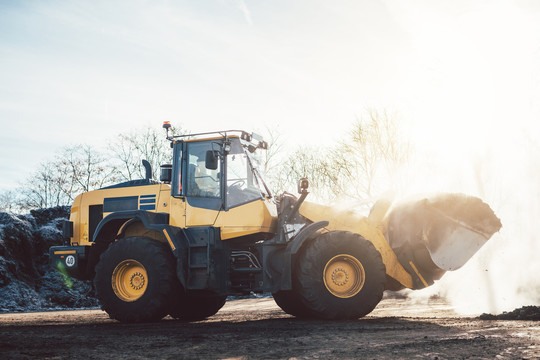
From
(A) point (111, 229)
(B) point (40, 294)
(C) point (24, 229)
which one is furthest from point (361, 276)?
(C) point (24, 229)

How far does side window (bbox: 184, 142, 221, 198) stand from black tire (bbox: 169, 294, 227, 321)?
2295 millimetres

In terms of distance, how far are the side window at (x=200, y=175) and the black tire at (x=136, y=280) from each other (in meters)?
1.09

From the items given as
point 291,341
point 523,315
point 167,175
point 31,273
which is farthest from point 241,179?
point 31,273

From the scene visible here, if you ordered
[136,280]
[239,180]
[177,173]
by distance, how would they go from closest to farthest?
1. [136,280]
2. [239,180]
3. [177,173]

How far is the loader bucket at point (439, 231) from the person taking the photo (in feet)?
29.3

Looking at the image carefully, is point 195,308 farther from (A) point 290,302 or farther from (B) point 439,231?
(B) point 439,231

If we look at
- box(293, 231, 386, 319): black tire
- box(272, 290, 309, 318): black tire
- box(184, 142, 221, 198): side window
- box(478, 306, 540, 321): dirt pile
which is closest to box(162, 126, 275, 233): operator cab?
box(184, 142, 221, 198): side window

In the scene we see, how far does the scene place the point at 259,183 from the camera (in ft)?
31.3

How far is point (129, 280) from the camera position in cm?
923

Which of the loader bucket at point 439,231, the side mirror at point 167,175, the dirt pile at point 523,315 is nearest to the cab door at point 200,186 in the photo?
the side mirror at point 167,175

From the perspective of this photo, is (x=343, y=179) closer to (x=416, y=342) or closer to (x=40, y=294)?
(x=40, y=294)

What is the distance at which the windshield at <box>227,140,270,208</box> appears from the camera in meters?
9.26

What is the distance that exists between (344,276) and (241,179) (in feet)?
7.74

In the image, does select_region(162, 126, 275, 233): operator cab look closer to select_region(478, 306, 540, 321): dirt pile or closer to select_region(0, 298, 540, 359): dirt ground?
select_region(0, 298, 540, 359): dirt ground
